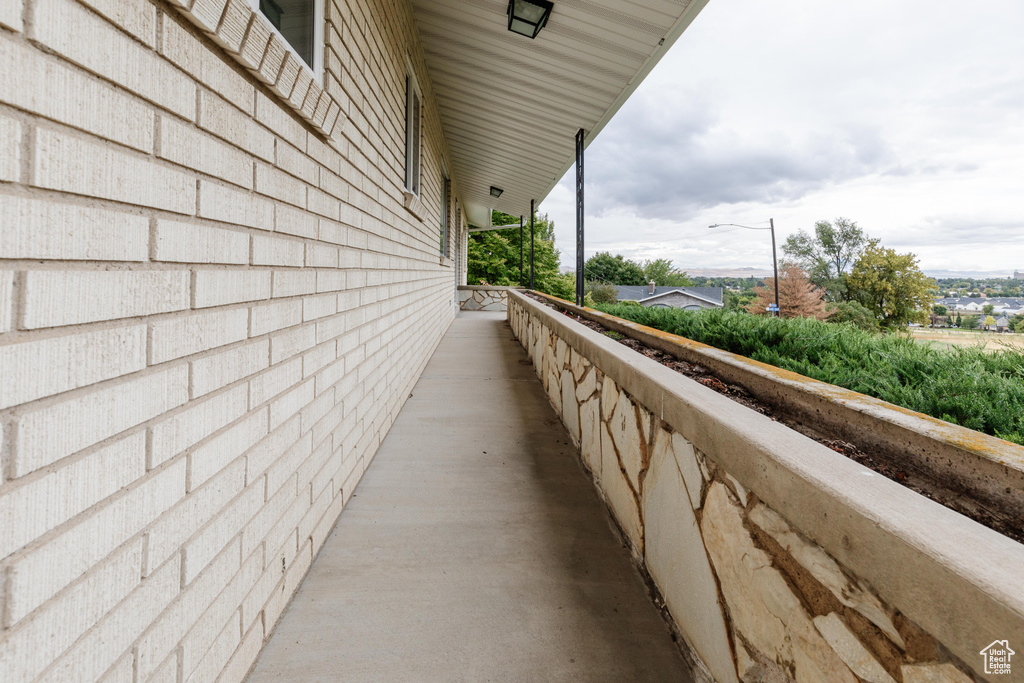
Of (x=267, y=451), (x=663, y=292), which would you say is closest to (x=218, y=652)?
(x=267, y=451)

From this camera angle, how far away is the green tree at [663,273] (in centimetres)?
7925

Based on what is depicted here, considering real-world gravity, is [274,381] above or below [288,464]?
above

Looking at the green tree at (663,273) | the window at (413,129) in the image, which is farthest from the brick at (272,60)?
the green tree at (663,273)

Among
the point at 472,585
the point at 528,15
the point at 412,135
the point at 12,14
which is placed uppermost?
the point at 528,15

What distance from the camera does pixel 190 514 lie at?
1.12 metres

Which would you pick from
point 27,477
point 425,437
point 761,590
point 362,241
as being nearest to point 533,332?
point 425,437

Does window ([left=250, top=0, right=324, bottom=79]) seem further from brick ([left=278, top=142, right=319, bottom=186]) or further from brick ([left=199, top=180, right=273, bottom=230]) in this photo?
brick ([left=199, top=180, right=273, bottom=230])

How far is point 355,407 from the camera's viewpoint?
102 inches

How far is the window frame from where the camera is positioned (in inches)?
173

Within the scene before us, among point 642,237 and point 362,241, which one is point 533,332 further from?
point 642,237

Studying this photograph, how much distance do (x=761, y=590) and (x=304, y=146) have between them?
1.96 metres

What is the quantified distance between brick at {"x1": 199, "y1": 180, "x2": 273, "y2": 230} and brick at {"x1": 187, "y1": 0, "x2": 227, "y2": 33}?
335 mm

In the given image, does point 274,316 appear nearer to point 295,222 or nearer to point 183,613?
point 295,222

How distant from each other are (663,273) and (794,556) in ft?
274
